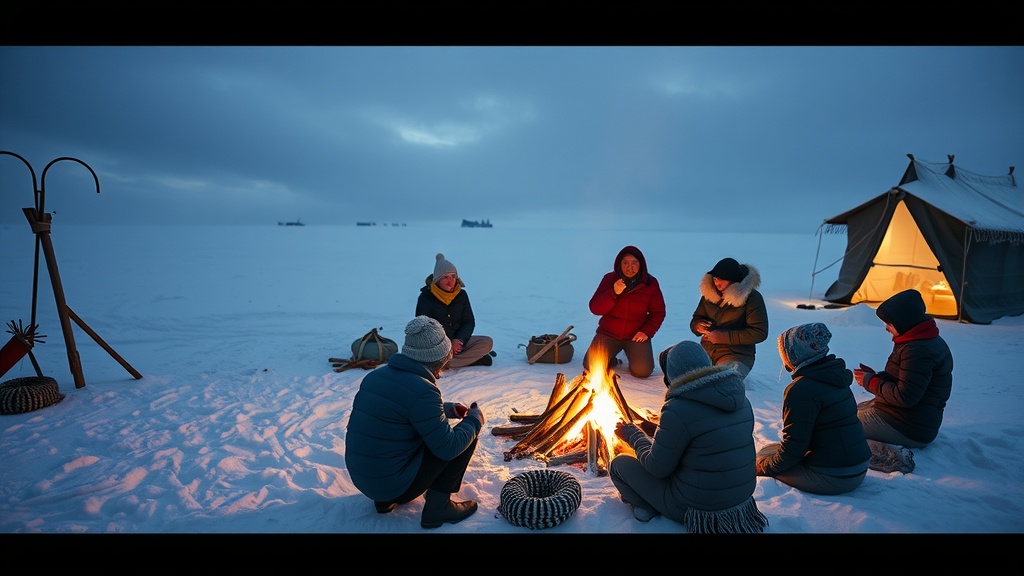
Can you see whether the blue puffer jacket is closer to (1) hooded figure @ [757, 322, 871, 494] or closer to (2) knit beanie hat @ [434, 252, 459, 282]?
(1) hooded figure @ [757, 322, 871, 494]

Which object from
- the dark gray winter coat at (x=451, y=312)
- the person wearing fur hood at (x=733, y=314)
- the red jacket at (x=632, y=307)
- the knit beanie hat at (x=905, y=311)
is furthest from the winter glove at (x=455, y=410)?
the knit beanie hat at (x=905, y=311)

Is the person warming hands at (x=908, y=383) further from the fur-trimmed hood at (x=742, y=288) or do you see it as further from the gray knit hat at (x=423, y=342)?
the gray knit hat at (x=423, y=342)

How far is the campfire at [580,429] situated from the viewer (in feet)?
11.9

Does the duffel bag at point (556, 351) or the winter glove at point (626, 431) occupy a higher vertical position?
the winter glove at point (626, 431)

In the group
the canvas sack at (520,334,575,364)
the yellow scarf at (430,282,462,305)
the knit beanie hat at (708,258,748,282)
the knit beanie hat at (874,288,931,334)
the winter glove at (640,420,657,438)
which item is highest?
the knit beanie hat at (708,258,748,282)

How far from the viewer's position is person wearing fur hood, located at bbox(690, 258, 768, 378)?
4.77m

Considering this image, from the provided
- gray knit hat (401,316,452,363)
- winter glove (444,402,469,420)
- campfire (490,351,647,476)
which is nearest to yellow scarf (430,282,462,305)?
campfire (490,351,647,476)

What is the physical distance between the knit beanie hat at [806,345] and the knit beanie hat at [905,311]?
86 cm

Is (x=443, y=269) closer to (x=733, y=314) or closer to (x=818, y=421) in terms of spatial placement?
(x=733, y=314)

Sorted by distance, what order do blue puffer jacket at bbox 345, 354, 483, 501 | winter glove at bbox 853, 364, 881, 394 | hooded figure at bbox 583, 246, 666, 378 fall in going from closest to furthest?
1. blue puffer jacket at bbox 345, 354, 483, 501
2. winter glove at bbox 853, 364, 881, 394
3. hooded figure at bbox 583, 246, 666, 378

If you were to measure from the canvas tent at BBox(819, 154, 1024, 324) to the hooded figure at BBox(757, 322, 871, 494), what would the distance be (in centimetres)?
903

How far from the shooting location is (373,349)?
6.16 m

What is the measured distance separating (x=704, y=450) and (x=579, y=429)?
162 cm
